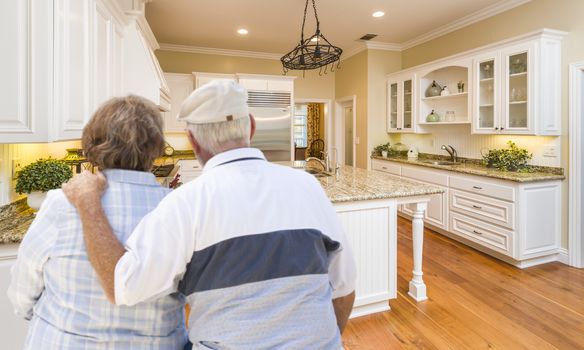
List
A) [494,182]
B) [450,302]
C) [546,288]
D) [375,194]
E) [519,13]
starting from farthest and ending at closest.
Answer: [519,13]
[494,182]
[546,288]
[450,302]
[375,194]

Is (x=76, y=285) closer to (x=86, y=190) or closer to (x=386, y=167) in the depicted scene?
(x=86, y=190)

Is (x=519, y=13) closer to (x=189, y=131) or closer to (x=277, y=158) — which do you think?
(x=277, y=158)

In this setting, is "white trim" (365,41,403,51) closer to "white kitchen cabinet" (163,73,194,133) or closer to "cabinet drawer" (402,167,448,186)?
"cabinet drawer" (402,167,448,186)

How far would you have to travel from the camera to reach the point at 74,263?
0.83 meters

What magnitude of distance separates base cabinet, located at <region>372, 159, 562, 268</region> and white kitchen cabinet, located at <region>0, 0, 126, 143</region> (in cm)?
369

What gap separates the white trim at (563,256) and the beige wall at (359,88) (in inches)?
121

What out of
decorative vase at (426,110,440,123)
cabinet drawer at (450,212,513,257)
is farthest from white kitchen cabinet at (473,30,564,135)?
cabinet drawer at (450,212,513,257)

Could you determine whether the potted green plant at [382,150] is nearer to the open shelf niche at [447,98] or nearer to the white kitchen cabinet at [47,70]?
the open shelf niche at [447,98]

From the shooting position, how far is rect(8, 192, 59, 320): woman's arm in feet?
2.74

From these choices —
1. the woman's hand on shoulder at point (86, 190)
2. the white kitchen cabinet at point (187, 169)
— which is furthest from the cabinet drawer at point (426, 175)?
the woman's hand on shoulder at point (86, 190)

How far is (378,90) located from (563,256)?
140 inches

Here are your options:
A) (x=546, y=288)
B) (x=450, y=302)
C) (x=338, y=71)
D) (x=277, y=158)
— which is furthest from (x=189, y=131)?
(x=338, y=71)

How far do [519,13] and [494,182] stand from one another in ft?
6.67

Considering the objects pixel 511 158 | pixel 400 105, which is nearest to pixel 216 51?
pixel 400 105
